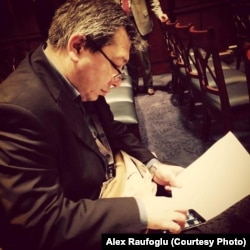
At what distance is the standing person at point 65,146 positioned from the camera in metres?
0.83

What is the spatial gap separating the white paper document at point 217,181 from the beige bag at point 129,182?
0.12 metres

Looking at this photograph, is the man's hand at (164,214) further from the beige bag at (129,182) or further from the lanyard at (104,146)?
the lanyard at (104,146)

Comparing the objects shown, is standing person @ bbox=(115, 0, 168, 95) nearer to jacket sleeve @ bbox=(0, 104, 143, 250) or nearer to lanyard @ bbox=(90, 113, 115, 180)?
lanyard @ bbox=(90, 113, 115, 180)

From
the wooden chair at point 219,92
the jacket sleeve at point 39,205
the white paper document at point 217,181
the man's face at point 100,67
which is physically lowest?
the wooden chair at point 219,92

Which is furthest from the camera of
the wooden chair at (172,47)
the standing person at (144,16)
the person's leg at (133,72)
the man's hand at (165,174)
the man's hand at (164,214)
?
the person's leg at (133,72)

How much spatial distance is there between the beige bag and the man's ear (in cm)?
47

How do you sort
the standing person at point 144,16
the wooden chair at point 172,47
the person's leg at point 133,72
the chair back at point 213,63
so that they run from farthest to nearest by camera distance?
1. the person's leg at point 133,72
2. the standing person at point 144,16
3. the wooden chair at point 172,47
4. the chair back at point 213,63

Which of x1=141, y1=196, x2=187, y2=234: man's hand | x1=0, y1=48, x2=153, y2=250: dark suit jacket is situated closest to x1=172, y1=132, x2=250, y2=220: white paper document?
x1=141, y1=196, x2=187, y2=234: man's hand

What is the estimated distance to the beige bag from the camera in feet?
3.76

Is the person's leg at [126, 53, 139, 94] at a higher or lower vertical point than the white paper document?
lower

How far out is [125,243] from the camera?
0.95 metres

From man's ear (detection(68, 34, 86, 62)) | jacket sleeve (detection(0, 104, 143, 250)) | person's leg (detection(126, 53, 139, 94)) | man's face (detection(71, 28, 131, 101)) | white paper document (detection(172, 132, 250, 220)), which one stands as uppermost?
man's ear (detection(68, 34, 86, 62))

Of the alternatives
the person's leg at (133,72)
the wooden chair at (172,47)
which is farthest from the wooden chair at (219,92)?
the person's leg at (133,72)

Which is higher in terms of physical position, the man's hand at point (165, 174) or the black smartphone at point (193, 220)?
the man's hand at point (165, 174)
